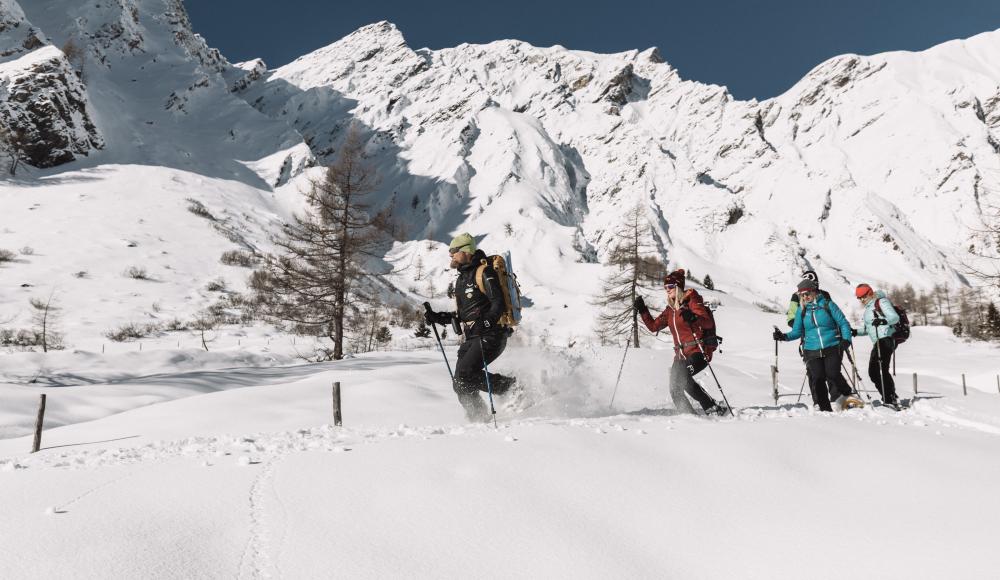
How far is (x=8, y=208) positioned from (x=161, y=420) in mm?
48183

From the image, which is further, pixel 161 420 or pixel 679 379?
pixel 161 420

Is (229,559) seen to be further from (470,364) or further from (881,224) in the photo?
(881,224)

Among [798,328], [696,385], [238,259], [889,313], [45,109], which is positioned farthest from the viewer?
A: [45,109]

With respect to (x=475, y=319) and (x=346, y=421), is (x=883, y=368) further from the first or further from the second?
(x=346, y=421)

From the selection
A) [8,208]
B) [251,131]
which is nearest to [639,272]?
[8,208]

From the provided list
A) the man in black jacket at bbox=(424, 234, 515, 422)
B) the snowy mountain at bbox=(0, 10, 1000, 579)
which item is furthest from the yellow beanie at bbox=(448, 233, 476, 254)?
the snowy mountain at bbox=(0, 10, 1000, 579)

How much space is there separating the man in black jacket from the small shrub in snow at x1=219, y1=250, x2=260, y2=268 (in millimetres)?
39468

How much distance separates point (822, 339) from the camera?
7680mm

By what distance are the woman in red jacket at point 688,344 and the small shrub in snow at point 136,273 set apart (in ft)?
121

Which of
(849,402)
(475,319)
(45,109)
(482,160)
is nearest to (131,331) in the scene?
(475,319)

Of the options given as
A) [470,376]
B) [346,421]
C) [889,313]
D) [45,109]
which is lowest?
[346,421]

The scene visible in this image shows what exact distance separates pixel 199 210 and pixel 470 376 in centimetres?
5366

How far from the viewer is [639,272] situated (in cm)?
2861

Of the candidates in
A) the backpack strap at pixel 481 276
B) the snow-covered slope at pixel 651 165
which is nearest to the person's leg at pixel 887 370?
the backpack strap at pixel 481 276
